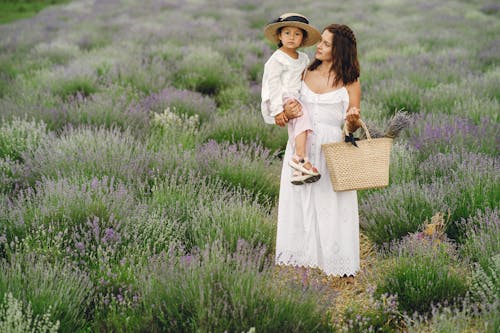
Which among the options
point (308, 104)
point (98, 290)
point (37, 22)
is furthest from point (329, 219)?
point (37, 22)

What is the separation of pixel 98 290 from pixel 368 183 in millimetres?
1723

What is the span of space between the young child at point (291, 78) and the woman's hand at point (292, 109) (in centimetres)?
4

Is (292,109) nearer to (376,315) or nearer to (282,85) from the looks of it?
(282,85)

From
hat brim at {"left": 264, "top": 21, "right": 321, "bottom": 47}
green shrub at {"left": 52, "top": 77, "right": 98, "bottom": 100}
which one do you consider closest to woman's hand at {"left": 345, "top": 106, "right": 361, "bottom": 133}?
hat brim at {"left": 264, "top": 21, "right": 321, "bottom": 47}

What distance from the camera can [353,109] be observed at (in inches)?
121

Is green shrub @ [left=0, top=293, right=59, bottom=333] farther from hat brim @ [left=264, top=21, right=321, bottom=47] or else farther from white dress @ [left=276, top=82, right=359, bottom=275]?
hat brim @ [left=264, top=21, right=321, bottom=47]

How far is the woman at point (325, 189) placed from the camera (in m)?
3.16

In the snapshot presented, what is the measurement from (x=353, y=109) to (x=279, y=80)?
1.67 feet

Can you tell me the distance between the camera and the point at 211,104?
21.5 ft

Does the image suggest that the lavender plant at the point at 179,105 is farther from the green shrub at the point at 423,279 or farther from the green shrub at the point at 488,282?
the green shrub at the point at 488,282

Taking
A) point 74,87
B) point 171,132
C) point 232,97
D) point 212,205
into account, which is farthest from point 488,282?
point 74,87

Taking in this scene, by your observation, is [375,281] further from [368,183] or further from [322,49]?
[322,49]

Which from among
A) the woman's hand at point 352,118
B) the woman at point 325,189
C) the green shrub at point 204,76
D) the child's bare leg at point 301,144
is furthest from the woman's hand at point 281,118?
the green shrub at point 204,76

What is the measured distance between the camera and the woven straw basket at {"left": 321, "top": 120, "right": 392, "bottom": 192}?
300 centimetres
